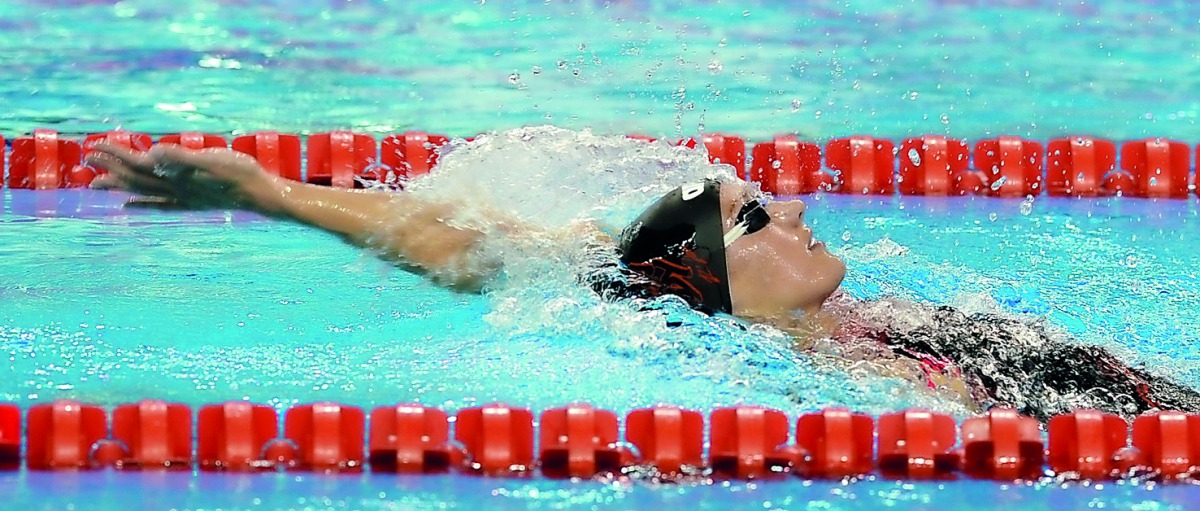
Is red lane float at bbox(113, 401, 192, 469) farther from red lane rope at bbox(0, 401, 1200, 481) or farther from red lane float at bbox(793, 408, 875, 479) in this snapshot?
red lane float at bbox(793, 408, 875, 479)

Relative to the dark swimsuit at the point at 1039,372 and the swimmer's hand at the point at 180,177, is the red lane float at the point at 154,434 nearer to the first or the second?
the swimmer's hand at the point at 180,177

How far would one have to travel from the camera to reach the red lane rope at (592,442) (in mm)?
2244

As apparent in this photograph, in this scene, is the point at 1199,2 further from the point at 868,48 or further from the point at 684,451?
the point at 684,451

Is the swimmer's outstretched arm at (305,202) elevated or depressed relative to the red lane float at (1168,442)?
elevated

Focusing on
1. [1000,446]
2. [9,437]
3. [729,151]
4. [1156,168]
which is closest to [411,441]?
[9,437]

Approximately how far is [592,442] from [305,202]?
2.00 ft

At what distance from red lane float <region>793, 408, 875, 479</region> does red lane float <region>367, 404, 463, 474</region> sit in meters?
0.58

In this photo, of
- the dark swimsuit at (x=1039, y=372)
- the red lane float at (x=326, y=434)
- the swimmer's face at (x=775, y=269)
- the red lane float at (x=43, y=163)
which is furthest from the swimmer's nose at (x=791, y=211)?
the red lane float at (x=43, y=163)

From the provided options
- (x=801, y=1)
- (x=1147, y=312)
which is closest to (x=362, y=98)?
(x=801, y=1)

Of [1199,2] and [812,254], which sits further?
[1199,2]

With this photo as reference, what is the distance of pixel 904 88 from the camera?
6688 millimetres

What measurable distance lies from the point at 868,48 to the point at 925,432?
4.98 metres

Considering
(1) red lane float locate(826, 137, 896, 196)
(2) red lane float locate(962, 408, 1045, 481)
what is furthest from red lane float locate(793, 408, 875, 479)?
(1) red lane float locate(826, 137, 896, 196)

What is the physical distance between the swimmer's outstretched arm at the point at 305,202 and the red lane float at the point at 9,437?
42 centimetres
